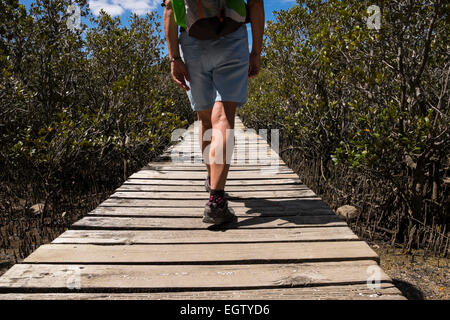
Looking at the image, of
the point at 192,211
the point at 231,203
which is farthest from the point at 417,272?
the point at 192,211

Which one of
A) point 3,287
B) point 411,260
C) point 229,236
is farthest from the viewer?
point 411,260

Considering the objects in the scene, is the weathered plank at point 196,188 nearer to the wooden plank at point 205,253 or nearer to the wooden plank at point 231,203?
the wooden plank at point 231,203

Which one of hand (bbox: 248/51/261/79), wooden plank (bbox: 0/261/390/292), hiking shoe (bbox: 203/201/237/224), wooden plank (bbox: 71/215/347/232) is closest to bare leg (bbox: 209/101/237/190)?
hiking shoe (bbox: 203/201/237/224)

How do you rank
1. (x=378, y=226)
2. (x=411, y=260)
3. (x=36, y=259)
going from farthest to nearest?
(x=378, y=226) → (x=411, y=260) → (x=36, y=259)

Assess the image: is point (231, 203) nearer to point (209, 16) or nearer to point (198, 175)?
point (198, 175)

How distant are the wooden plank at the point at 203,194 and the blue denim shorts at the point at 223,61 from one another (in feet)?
2.84

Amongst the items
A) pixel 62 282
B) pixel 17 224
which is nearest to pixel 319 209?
pixel 62 282

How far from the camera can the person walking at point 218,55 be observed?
6.53ft

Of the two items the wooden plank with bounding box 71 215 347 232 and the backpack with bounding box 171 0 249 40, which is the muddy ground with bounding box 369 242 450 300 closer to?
the wooden plank with bounding box 71 215 347 232

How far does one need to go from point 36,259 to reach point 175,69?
4.42ft

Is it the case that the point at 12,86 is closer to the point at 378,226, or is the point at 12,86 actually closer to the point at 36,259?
the point at 36,259

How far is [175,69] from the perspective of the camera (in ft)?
7.30

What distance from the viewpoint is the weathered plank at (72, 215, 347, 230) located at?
2043 mm

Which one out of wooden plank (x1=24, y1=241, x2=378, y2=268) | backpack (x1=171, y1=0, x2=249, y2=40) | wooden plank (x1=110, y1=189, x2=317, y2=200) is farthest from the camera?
wooden plank (x1=110, y1=189, x2=317, y2=200)
